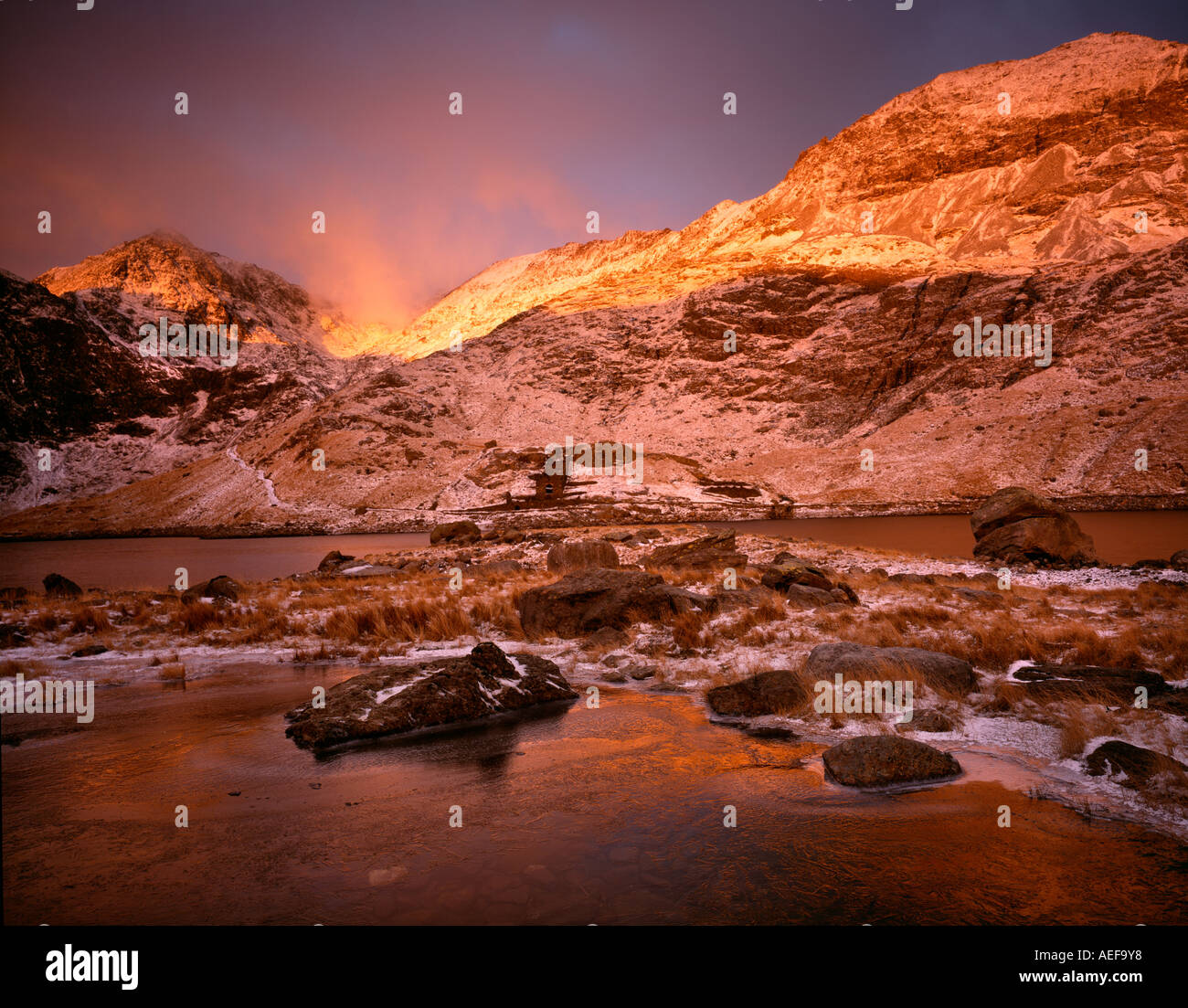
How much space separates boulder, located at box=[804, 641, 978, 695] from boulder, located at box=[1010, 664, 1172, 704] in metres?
0.75

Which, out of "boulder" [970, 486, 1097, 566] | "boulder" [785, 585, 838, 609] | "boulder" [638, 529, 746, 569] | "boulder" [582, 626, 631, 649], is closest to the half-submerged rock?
"boulder" [582, 626, 631, 649]

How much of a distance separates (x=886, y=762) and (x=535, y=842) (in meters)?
3.39

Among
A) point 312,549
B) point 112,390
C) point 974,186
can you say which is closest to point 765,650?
point 312,549

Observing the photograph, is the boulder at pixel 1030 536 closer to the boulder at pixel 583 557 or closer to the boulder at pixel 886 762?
the boulder at pixel 583 557

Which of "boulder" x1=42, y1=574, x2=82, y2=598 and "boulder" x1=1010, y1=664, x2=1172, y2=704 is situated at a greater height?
"boulder" x1=1010, y1=664, x2=1172, y2=704

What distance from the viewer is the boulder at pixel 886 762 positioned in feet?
19.5

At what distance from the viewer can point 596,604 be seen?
1356cm

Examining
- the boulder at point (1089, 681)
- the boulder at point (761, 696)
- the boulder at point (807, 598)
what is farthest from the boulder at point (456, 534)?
the boulder at point (1089, 681)

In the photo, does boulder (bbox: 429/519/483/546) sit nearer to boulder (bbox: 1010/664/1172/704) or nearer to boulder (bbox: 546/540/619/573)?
boulder (bbox: 546/540/619/573)

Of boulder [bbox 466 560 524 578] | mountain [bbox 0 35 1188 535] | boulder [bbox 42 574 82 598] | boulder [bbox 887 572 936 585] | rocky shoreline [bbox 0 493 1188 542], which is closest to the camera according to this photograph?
boulder [bbox 887 572 936 585]

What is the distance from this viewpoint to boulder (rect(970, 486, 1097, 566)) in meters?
23.2

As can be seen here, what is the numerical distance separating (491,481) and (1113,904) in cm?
7462
